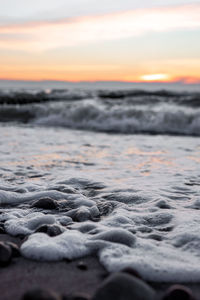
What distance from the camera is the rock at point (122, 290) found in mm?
1398

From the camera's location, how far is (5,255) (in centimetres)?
189

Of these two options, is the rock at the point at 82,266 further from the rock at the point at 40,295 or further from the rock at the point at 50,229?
the rock at the point at 40,295

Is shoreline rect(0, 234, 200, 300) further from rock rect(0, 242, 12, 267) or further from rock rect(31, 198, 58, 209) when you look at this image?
rock rect(31, 198, 58, 209)

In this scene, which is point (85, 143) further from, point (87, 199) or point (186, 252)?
point (186, 252)

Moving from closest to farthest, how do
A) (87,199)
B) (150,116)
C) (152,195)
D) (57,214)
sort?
(57,214) < (87,199) < (152,195) < (150,116)

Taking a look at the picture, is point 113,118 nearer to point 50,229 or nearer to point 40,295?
point 50,229

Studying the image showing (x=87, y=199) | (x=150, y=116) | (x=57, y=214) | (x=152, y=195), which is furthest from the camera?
(x=150, y=116)

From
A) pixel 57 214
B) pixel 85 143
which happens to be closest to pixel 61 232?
pixel 57 214

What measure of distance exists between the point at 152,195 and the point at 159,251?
4.01 feet

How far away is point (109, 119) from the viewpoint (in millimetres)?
10930

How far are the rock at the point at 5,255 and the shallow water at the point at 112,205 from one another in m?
0.13

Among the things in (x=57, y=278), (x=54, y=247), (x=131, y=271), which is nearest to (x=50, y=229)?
(x=54, y=247)

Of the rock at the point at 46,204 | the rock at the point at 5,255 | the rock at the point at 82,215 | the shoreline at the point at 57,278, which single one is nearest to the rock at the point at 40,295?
the shoreline at the point at 57,278

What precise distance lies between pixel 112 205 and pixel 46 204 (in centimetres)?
52
